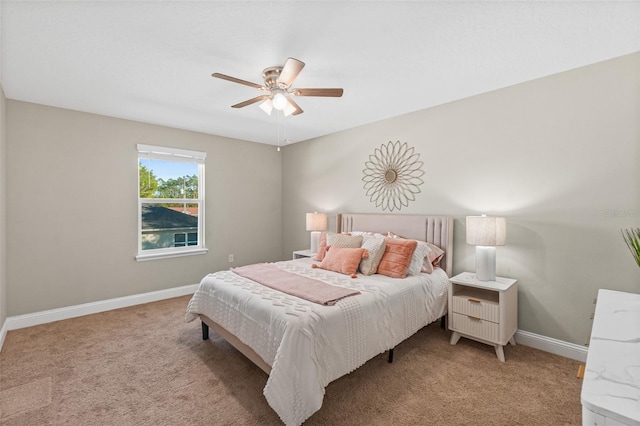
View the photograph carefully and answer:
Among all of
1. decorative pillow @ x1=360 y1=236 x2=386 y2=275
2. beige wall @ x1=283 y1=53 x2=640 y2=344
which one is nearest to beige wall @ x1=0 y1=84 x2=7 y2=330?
decorative pillow @ x1=360 y1=236 x2=386 y2=275

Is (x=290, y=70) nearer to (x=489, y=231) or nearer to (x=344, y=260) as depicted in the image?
(x=344, y=260)

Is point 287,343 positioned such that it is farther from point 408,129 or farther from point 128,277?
point 128,277

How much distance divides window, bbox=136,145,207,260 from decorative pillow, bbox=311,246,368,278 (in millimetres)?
2420

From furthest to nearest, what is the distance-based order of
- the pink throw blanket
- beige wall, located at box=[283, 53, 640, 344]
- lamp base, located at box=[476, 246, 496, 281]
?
lamp base, located at box=[476, 246, 496, 281] < beige wall, located at box=[283, 53, 640, 344] < the pink throw blanket

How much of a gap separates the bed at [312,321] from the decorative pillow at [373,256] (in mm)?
98

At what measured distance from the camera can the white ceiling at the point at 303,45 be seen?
1.77 meters

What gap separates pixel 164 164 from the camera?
4254mm

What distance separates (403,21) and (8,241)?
14.6 ft

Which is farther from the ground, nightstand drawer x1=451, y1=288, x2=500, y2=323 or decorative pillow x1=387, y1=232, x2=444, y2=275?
decorative pillow x1=387, y1=232, x2=444, y2=275

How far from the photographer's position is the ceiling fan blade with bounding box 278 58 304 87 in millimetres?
1992

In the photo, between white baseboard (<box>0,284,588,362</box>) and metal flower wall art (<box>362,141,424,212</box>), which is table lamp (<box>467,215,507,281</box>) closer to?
white baseboard (<box>0,284,588,362</box>)

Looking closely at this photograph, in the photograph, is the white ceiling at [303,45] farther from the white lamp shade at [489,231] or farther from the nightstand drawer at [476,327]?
the nightstand drawer at [476,327]

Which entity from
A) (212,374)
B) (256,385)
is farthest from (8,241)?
(256,385)

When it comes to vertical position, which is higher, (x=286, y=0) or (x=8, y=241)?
(x=286, y=0)
